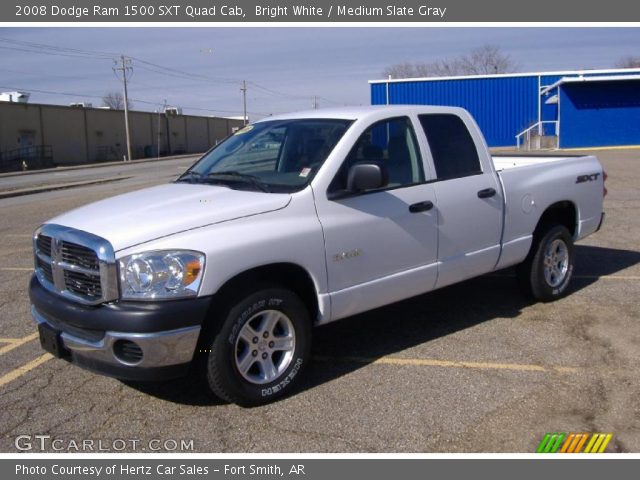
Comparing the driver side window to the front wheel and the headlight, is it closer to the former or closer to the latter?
the front wheel

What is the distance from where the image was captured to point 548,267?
6.58m

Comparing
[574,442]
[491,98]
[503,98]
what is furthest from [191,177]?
[503,98]

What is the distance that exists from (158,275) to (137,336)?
1.20 ft

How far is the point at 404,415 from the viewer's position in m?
4.23

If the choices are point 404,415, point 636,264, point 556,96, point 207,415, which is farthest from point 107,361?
point 556,96

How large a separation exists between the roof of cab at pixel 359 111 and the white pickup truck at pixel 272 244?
0.03 metres

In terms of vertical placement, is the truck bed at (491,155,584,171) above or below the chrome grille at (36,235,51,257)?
above

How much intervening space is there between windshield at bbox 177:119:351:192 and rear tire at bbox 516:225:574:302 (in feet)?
8.29

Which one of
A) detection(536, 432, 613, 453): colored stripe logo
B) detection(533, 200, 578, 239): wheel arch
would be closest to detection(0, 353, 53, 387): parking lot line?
detection(536, 432, 613, 453): colored stripe logo

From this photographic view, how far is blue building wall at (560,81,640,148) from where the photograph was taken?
35750mm

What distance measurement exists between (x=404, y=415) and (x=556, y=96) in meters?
36.4

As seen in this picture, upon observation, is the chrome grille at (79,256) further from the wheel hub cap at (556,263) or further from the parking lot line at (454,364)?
the wheel hub cap at (556,263)

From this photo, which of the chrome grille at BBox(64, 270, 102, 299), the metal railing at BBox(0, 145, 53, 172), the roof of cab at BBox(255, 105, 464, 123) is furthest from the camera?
the metal railing at BBox(0, 145, 53, 172)

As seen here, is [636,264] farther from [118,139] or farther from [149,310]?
[118,139]
